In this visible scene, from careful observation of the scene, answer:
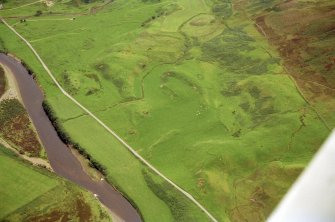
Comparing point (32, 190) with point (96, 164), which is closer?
point (32, 190)

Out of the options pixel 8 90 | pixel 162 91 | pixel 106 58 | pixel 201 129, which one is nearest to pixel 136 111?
pixel 162 91

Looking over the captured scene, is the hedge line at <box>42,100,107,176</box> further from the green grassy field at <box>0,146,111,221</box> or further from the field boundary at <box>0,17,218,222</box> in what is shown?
the green grassy field at <box>0,146,111,221</box>

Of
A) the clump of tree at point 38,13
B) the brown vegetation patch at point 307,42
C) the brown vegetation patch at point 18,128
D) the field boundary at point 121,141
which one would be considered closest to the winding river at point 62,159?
the brown vegetation patch at point 18,128

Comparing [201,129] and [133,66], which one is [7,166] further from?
[133,66]

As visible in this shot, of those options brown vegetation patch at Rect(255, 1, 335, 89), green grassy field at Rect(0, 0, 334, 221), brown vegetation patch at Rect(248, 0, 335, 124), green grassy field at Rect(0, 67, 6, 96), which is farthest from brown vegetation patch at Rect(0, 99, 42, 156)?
brown vegetation patch at Rect(255, 1, 335, 89)

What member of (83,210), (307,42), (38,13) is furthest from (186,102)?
(38,13)

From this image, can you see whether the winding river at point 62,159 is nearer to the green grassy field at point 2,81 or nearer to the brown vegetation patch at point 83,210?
the green grassy field at point 2,81
